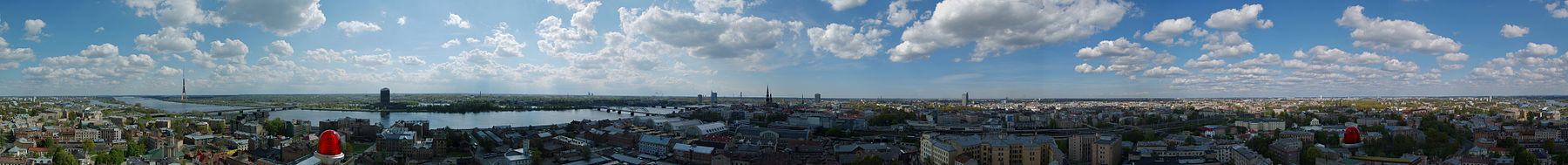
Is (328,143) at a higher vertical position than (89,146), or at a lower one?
higher

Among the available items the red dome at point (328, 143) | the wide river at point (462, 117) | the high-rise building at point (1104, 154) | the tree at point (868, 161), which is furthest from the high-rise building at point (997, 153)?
the wide river at point (462, 117)

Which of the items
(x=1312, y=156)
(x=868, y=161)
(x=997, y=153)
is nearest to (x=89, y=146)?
(x=868, y=161)

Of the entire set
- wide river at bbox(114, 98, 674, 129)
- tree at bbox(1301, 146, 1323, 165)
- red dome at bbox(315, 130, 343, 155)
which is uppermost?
red dome at bbox(315, 130, 343, 155)

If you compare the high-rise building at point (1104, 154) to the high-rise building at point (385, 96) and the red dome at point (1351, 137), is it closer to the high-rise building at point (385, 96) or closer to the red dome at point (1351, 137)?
the red dome at point (1351, 137)

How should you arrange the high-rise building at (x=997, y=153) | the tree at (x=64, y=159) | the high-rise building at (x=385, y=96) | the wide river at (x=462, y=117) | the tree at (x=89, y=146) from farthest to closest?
the high-rise building at (x=385, y=96), the wide river at (x=462, y=117), the tree at (x=89, y=146), the high-rise building at (x=997, y=153), the tree at (x=64, y=159)

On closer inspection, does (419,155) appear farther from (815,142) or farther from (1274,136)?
(1274,136)

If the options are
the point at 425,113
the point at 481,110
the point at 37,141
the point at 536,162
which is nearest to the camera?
the point at 536,162

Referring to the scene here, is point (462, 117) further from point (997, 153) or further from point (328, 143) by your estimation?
point (328, 143)

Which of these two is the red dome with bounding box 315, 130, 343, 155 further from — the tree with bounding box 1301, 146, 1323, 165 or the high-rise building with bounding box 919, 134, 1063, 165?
the tree with bounding box 1301, 146, 1323, 165

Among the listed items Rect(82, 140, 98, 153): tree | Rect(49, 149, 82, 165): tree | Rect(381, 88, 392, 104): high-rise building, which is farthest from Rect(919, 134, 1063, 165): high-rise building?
Rect(381, 88, 392, 104): high-rise building

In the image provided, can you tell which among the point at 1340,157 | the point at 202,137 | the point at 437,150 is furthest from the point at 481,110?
the point at 1340,157

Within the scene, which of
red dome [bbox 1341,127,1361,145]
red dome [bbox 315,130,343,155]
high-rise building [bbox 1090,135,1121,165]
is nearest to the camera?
red dome [bbox 315,130,343,155]
